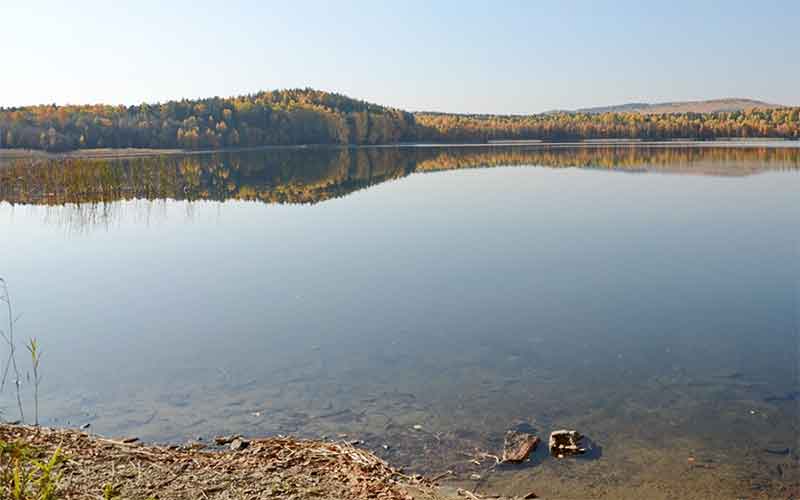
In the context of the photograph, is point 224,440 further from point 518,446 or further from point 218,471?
point 518,446

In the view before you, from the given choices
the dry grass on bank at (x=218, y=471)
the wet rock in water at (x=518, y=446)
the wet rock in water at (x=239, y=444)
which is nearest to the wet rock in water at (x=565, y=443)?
the wet rock in water at (x=518, y=446)

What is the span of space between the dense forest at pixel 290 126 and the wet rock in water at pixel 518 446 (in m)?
63.7

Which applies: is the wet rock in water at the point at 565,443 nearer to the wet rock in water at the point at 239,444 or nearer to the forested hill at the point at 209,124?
the wet rock in water at the point at 239,444

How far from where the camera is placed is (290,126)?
104 metres

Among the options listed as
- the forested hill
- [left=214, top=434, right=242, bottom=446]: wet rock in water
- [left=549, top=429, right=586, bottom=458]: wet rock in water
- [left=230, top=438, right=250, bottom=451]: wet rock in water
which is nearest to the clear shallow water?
[left=549, top=429, right=586, bottom=458]: wet rock in water

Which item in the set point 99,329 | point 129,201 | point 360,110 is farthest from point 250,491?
point 360,110

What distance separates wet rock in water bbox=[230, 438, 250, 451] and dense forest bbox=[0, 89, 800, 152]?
62.6 metres

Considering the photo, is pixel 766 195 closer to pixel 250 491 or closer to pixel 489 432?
pixel 489 432

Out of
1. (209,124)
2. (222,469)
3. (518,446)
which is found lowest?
(518,446)

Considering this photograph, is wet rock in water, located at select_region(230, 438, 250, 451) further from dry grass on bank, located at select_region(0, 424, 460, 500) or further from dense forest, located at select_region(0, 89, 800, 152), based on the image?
dense forest, located at select_region(0, 89, 800, 152)

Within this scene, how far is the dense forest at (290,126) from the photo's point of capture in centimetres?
7212

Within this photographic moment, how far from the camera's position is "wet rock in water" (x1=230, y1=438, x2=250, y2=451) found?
541 centimetres

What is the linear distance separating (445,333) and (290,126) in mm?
98671

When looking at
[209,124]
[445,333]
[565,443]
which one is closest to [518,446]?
[565,443]
